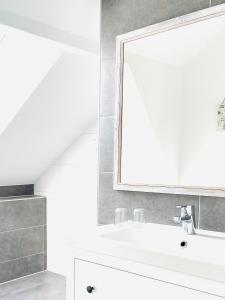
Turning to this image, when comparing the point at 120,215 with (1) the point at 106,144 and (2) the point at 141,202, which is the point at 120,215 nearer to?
(2) the point at 141,202

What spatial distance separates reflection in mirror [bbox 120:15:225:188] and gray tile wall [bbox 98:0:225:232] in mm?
87

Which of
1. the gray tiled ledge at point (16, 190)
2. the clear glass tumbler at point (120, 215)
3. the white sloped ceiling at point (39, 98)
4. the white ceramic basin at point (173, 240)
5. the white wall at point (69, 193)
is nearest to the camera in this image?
the white ceramic basin at point (173, 240)

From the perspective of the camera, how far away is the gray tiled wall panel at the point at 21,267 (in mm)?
3130

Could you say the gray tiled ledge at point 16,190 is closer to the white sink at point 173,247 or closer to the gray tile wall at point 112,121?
the gray tile wall at point 112,121

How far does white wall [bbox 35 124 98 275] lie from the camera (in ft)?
10.0

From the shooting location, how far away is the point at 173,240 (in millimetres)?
1779

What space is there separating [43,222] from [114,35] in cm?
201

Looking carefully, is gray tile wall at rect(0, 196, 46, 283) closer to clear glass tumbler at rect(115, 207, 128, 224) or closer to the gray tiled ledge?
the gray tiled ledge

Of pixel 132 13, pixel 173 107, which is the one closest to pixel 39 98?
pixel 132 13

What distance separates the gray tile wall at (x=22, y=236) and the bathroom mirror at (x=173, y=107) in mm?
1454

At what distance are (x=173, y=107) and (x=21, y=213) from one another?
1.97 m

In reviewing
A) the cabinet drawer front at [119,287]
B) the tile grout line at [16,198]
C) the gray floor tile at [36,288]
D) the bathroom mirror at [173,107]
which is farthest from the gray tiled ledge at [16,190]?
the cabinet drawer front at [119,287]

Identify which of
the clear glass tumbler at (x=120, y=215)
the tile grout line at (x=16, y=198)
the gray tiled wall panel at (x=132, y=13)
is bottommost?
the tile grout line at (x=16, y=198)

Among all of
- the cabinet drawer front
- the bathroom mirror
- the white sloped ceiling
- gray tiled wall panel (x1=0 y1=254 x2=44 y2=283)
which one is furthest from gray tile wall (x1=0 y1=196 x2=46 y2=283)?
the cabinet drawer front
